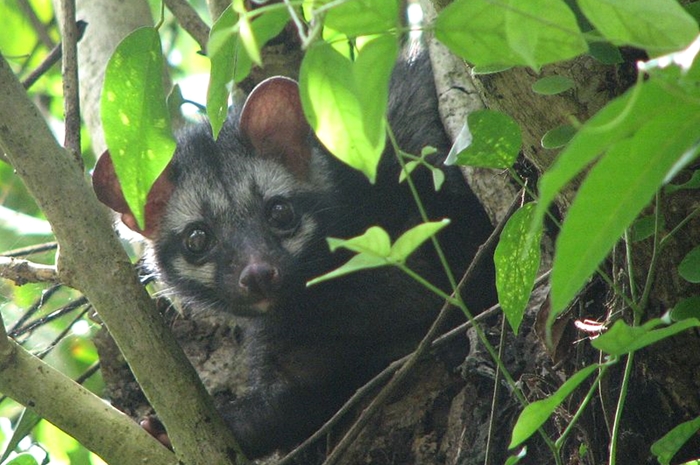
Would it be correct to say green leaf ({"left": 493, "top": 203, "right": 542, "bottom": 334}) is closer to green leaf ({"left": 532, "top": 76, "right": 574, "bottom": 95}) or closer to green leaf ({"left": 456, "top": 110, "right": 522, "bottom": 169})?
green leaf ({"left": 456, "top": 110, "right": 522, "bottom": 169})

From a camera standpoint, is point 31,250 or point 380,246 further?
A: point 31,250

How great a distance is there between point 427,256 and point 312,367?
31.1 inches

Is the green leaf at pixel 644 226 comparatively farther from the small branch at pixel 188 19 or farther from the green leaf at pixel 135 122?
the small branch at pixel 188 19

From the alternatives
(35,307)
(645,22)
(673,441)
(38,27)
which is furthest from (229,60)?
(38,27)

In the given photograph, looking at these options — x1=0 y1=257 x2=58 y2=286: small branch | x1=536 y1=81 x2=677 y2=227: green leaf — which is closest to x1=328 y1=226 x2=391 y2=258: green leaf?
x1=536 y1=81 x2=677 y2=227: green leaf

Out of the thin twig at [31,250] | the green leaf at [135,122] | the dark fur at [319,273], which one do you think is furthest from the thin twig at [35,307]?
the green leaf at [135,122]

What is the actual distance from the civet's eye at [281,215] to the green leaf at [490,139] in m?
2.50

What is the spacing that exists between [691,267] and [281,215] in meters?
2.75

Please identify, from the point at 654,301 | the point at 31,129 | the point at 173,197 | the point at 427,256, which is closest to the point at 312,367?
the point at 427,256

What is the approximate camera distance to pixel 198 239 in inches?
180

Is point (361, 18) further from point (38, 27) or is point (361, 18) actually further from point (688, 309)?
point (38, 27)

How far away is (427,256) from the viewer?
432 centimetres

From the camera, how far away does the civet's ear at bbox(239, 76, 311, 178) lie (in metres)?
4.25

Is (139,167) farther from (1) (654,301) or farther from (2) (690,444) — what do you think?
(2) (690,444)
